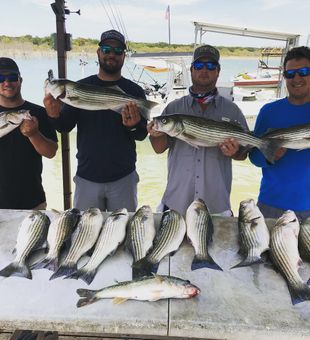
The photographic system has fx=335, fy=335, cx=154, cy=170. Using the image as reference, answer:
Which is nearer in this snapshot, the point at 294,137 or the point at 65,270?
the point at 65,270

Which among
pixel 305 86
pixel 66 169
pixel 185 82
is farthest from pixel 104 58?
pixel 185 82

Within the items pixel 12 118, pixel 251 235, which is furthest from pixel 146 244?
pixel 12 118

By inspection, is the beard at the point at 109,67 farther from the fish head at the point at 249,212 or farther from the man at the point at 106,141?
the fish head at the point at 249,212

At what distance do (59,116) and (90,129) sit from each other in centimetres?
31

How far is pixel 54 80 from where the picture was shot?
108 inches

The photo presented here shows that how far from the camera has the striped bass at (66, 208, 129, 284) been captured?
195cm

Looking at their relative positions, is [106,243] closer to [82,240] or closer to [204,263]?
[82,240]

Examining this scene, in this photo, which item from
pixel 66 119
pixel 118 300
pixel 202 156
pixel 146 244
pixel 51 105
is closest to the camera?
pixel 118 300

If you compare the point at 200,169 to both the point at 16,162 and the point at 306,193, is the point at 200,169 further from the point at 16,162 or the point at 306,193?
the point at 16,162

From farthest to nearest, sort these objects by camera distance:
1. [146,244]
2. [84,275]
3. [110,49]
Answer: [110,49]
[146,244]
[84,275]

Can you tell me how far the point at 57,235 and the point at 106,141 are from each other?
4.19 ft

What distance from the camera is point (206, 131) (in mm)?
2783

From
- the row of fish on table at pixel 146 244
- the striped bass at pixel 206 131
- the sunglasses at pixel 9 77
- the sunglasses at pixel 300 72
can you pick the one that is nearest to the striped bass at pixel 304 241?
the row of fish on table at pixel 146 244

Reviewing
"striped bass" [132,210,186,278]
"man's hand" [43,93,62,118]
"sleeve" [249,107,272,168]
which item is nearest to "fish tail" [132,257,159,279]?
"striped bass" [132,210,186,278]
